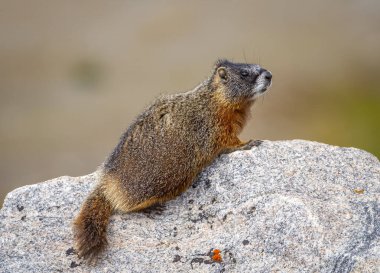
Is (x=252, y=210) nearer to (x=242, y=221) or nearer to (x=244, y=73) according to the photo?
(x=242, y=221)

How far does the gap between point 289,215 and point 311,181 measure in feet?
2.24

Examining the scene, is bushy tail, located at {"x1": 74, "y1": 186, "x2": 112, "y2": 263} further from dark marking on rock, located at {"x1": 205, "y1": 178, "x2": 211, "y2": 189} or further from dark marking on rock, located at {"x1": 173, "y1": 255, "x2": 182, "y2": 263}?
dark marking on rock, located at {"x1": 205, "y1": 178, "x2": 211, "y2": 189}

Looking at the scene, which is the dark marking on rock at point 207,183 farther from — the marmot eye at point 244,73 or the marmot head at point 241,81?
the marmot eye at point 244,73

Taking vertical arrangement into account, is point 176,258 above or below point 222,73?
below

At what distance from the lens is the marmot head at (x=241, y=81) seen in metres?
8.46

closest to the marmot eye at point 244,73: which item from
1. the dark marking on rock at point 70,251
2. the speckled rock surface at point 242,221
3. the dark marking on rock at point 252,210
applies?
the speckled rock surface at point 242,221

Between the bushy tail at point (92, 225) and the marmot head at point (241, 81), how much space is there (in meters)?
2.06

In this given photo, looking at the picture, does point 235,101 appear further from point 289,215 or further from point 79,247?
point 79,247

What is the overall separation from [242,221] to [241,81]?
234cm

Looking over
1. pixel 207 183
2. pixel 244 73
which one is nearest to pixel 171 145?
pixel 207 183

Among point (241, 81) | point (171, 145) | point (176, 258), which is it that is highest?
A: point (241, 81)

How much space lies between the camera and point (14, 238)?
6.87 m

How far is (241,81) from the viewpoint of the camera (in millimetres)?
8539

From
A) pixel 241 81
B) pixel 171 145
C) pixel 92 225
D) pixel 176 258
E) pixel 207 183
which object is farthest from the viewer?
pixel 241 81
